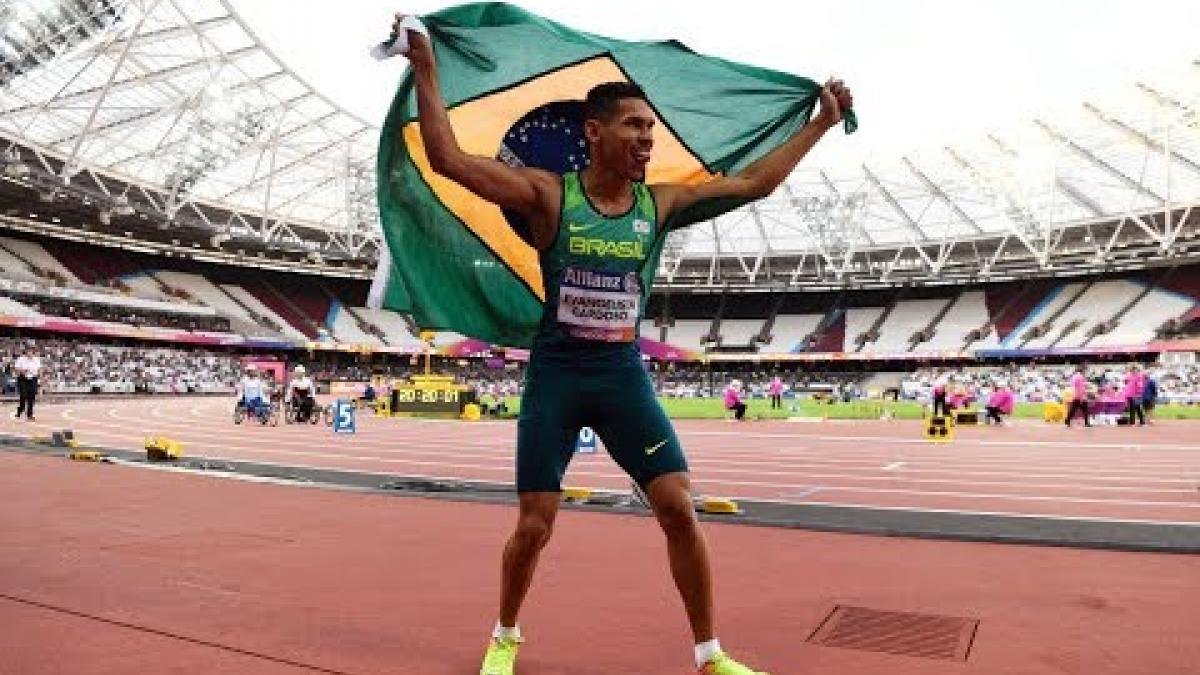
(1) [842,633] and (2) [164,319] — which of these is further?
(2) [164,319]

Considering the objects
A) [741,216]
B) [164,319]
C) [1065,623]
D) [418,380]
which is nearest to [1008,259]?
[741,216]

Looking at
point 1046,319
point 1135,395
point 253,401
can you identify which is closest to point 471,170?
point 253,401

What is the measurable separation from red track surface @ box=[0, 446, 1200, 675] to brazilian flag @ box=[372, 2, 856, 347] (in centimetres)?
140

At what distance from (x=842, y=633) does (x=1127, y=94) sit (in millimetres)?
40785

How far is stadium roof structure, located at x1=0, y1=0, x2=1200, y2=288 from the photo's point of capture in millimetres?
35562

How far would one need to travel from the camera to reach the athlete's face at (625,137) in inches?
120

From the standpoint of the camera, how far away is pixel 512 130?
13.8 feet

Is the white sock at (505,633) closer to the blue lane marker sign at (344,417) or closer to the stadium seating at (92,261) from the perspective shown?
the blue lane marker sign at (344,417)

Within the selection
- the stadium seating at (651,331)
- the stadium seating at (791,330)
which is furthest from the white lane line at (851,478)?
the stadium seating at (651,331)

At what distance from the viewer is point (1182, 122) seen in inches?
1410

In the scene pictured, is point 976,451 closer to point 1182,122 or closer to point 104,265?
point 1182,122

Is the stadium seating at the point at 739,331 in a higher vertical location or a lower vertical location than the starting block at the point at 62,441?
higher

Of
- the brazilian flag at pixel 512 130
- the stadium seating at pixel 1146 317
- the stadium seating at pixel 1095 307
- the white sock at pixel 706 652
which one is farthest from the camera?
the stadium seating at pixel 1095 307

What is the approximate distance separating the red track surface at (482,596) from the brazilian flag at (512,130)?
1.40 metres
